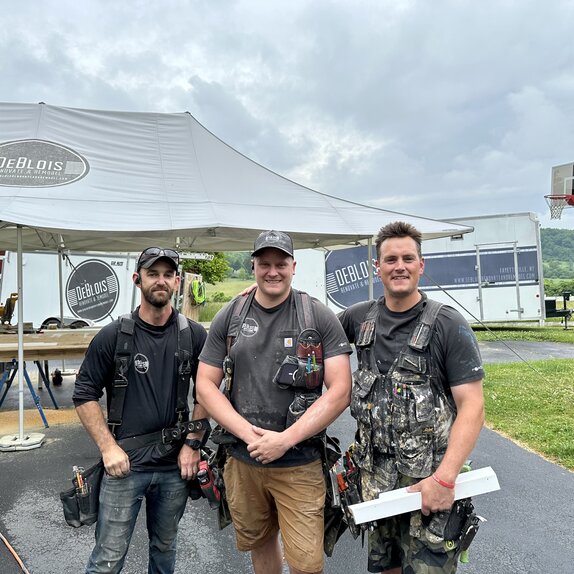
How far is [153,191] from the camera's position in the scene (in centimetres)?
544

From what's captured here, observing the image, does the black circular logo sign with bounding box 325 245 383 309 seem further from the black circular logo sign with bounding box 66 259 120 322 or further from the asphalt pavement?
the asphalt pavement

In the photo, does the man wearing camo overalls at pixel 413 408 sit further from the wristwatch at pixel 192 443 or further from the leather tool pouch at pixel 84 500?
the leather tool pouch at pixel 84 500

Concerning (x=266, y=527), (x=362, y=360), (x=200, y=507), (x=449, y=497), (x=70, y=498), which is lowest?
(x=200, y=507)

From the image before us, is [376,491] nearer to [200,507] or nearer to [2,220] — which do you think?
[200,507]

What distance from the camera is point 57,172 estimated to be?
5383mm

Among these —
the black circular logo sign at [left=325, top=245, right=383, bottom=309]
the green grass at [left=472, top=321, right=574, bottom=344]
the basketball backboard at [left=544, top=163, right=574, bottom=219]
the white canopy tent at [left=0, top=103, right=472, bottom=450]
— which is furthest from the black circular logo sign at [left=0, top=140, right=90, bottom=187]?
the basketball backboard at [left=544, top=163, right=574, bottom=219]

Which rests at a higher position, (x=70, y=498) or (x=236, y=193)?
(x=236, y=193)

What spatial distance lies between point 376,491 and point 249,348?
0.84m

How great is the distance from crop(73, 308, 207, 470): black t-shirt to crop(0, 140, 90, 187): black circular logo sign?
12.5ft

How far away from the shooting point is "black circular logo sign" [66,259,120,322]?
42.6 ft

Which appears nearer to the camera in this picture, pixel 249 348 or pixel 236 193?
pixel 249 348

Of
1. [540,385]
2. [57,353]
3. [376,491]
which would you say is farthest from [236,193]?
[540,385]

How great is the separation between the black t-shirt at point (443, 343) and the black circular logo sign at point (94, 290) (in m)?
12.4

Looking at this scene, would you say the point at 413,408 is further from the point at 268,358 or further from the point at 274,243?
the point at 274,243
